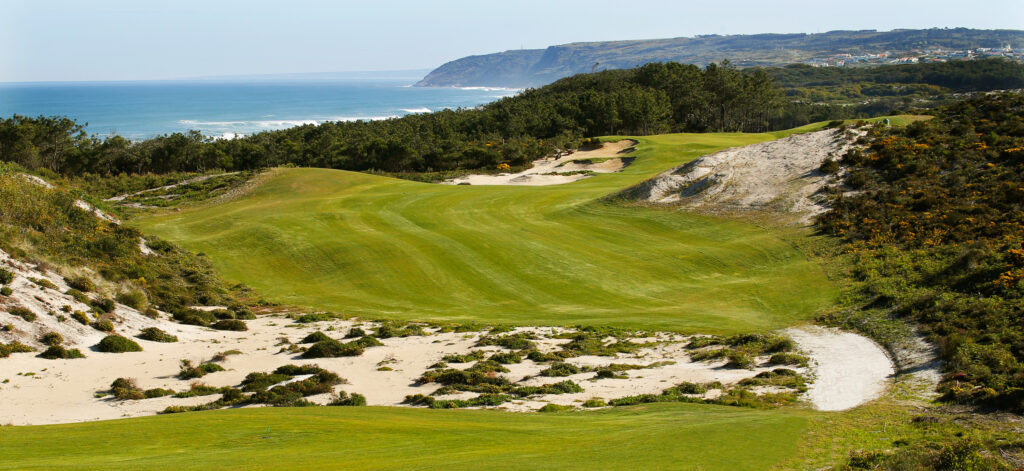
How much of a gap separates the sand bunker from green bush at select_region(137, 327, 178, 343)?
48003mm

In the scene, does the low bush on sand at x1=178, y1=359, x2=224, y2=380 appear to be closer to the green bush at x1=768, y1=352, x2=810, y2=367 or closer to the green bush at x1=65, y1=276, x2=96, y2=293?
the green bush at x1=65, y1=276, x2=96, y2=293

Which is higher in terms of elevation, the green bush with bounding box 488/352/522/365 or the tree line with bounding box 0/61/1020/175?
the tree line with bounding box 0/61/1020/175

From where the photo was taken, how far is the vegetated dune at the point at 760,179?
41.2 metres

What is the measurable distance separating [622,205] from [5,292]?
36.2 meters

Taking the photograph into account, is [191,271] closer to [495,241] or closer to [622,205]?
[495,241]

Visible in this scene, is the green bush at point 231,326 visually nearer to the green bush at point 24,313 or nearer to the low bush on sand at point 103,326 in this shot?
the low bush on sand at point 103,326

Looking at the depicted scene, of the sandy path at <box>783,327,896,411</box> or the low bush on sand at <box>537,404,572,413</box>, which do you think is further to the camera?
the low bush on sand at <box>537,404,572,413</box>

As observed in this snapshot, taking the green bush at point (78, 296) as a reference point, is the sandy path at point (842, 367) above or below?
below

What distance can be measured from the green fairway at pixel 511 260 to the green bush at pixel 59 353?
1217 centimetres

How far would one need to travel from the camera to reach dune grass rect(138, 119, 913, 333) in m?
29.7

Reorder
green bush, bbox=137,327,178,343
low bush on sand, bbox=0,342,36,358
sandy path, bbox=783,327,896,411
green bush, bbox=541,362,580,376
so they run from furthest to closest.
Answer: green bush, bbox=137,327,178,343 → green bush, bbox=541,362,580,376 → low bush on sand, bbox=0,342,36,358 → sandy path, bbox=783,327,896,411

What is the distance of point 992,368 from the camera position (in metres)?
16.8

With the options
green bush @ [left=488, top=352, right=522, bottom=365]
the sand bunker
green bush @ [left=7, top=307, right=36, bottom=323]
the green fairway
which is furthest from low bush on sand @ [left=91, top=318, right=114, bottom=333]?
the sand bunker

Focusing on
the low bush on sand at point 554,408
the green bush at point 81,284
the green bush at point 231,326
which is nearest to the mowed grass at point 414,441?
the low bush on sand at point 554,408
